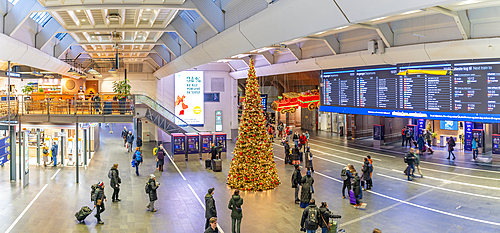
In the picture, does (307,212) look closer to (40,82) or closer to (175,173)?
(175,173)

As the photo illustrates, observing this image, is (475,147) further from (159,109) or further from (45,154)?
(45,154)

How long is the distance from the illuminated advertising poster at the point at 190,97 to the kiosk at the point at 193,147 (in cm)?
792

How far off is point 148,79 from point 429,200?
28973 mm

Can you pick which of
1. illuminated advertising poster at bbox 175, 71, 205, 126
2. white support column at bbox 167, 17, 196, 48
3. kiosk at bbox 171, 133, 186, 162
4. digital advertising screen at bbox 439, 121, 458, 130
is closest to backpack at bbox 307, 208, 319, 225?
white support column at bbox 167, 17, 196, 48

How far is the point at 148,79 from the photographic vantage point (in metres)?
34.9

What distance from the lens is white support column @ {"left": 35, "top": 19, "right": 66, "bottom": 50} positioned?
14891mm

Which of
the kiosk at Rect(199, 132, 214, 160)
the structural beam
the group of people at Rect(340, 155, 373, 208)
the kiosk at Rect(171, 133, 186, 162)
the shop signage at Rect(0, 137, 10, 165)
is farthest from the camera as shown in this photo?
the kiosk at Rect(199, 132, 214, 160)

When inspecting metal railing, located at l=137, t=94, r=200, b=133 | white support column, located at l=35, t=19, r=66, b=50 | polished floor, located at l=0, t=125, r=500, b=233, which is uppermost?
white support column, located at l=35, t=19, r=66, b=50

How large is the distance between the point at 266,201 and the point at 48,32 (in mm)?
11785

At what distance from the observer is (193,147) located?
21.8m

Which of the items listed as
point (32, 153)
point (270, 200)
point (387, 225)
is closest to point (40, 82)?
point (32, 153)

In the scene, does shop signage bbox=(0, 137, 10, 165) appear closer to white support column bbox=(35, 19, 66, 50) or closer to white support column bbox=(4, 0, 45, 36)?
white support column bbox=(35, 19, 66, 50)

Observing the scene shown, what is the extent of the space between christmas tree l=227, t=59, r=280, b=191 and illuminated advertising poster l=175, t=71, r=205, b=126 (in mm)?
16020

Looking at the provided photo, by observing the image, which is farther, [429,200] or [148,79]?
[148,79]
